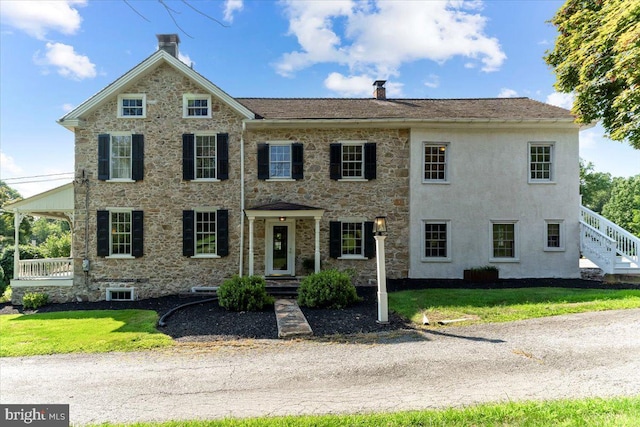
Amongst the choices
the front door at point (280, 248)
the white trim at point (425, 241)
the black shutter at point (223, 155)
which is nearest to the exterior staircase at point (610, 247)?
the white trim at point (425, 241)

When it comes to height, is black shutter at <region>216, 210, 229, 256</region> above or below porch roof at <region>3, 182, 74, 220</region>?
below

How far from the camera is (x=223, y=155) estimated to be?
13461mm

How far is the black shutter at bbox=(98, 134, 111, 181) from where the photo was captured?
1325 centimetres

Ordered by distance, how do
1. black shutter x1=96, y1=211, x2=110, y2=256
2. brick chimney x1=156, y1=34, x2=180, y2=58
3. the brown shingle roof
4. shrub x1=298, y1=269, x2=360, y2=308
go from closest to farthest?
shrub x1=298, y1=269, x2=360, y2=308 < black shutter x1=96, y1=211, x2=110, y2=256 < the brown shingle roof < brick chimney x1=156, y1=34, x2=180, y2=58

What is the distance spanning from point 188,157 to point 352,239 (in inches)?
292

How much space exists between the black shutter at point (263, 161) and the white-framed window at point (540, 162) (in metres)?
11.0

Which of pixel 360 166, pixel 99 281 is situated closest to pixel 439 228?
pixel 360 166

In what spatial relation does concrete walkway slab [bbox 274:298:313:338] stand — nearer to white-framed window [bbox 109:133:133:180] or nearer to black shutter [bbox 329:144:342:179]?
black shutter [bbox 329:144:342:179]

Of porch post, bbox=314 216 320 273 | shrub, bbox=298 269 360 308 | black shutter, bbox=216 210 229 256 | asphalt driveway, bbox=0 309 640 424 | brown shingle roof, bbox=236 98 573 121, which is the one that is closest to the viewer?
asphalt driveway, bbox=0 309 640 424

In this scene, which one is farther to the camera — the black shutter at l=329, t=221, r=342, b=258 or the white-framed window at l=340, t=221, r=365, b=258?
the white-framed window at l=340, t=221, r=365, b=258

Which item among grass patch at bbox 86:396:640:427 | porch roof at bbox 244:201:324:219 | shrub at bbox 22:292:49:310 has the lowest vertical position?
shrub at bbox 22:292:49:310

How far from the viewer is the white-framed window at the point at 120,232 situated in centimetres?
1335

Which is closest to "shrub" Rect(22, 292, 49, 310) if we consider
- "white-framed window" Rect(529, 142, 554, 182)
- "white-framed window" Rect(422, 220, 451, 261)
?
"white-framed window" Rect(422, 220, 451, 261)

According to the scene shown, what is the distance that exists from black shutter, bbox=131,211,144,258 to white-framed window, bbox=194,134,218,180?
9.34 feet
